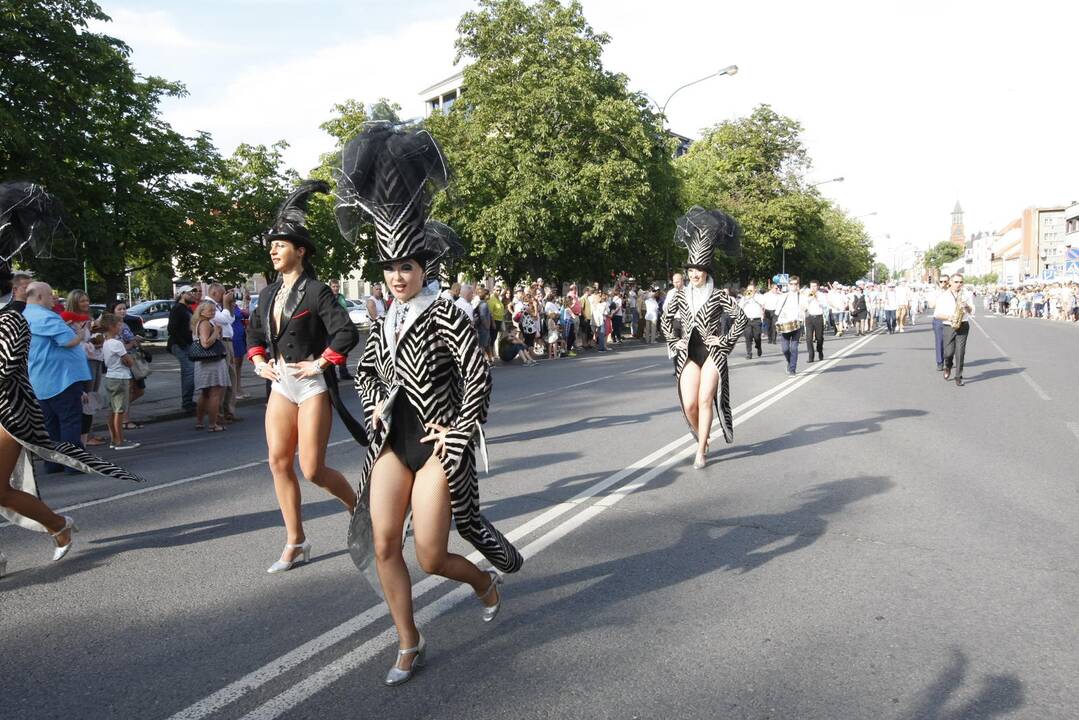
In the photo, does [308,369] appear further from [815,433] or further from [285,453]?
[815,433]

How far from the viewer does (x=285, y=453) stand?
489 centimetres

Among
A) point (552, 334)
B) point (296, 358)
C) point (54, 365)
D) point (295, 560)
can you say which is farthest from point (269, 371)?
point (552, 334)

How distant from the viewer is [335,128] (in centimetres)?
3828

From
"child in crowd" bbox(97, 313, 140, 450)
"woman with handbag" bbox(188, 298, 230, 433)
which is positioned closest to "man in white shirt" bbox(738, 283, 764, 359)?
"woman with handbag" bbox(188, 298, 230, 433)

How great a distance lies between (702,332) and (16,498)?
5.48 meters

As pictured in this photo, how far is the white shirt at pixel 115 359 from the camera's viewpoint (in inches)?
389

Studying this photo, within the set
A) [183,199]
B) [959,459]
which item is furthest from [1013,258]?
[959,459]

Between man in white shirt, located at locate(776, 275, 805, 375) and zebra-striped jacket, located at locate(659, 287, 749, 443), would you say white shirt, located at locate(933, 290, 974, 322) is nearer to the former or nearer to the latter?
man in white shirt, located at locate(776, 275, 805, 375)

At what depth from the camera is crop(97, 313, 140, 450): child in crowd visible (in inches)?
383

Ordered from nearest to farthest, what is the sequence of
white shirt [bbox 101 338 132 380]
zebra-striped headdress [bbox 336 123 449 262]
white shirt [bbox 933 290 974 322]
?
zebra-striped headdress [bbox 336 123 449 262] < white shirt [bbox 101 338 132 380] < white shirt [bbox 933 290 974 322]

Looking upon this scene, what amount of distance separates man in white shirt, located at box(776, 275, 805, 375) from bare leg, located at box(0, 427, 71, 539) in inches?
519

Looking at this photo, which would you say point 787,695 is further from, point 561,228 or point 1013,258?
point 1013,258

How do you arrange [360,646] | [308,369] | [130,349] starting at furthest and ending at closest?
[130,349]
[308,369]
[360,646]

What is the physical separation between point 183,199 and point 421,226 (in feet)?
96.7
